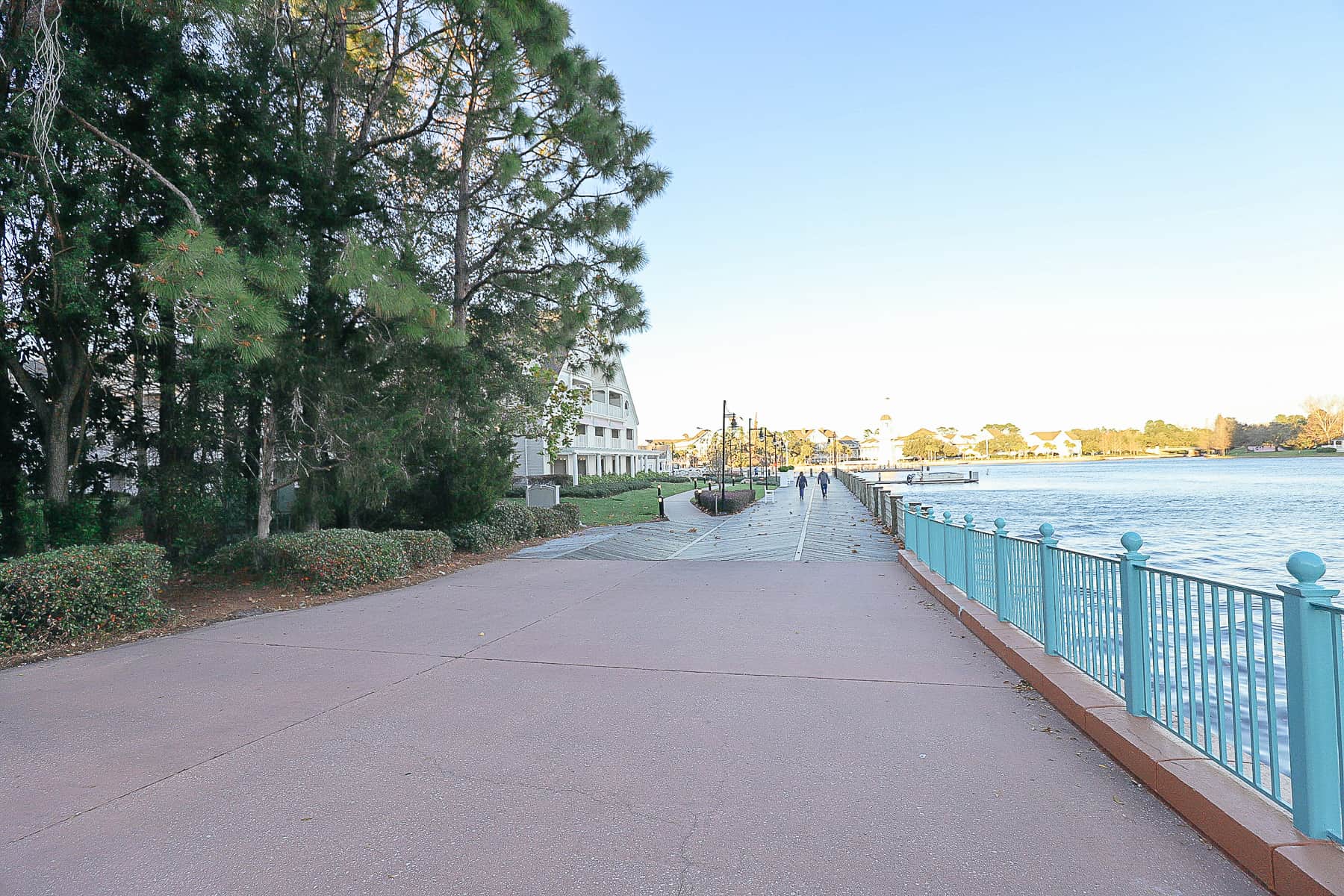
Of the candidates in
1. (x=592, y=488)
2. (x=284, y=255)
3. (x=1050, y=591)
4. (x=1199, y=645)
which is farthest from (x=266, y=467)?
(x=592, y=488)

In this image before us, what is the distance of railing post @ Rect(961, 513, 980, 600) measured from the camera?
7848mm

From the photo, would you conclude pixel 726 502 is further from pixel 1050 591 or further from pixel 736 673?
pixel 1050 591

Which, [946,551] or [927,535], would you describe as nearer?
[946,551]

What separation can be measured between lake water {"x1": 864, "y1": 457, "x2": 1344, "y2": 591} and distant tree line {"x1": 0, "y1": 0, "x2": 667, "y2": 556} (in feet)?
31.6

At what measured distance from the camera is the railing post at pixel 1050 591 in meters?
5.30

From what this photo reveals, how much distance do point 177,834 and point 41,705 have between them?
3.06m

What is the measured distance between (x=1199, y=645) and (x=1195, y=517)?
35.5m

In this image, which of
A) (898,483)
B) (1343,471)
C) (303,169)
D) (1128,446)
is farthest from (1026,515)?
(1128,446)

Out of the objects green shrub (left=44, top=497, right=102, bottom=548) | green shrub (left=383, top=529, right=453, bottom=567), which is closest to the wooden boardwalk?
green shrub (left=383, top=529, right=453, bottom=567)

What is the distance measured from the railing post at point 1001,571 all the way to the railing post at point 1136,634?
8.07 feet

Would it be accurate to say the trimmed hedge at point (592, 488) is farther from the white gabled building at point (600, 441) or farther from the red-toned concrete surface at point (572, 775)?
the red-toned concrete surface at point (572, 775)

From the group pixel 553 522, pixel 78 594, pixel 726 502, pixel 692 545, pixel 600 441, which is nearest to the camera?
pixel 78 594

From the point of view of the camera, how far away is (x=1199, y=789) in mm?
3150

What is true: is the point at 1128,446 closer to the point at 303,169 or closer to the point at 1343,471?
the point at 1343,471
